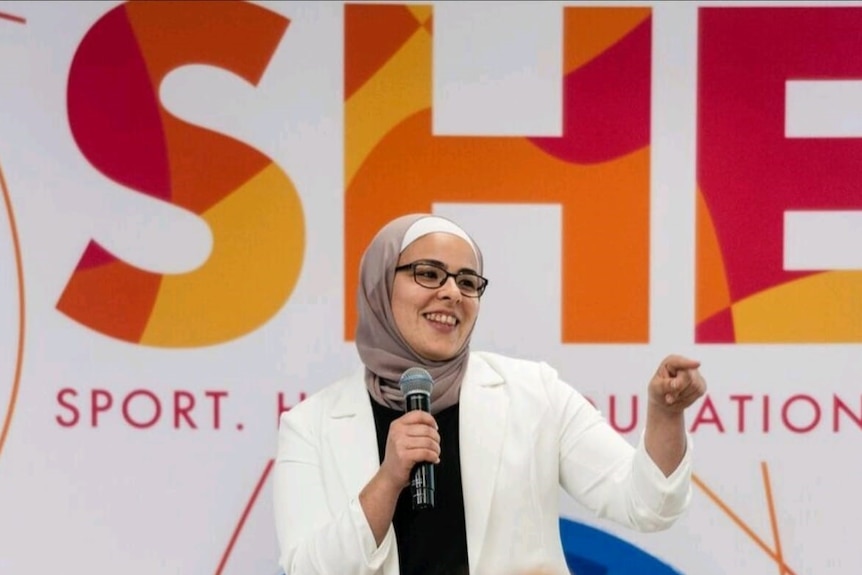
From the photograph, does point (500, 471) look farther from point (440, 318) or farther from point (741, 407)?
point (741, 407)

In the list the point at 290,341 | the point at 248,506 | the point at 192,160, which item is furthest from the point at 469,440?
the point at 192,160

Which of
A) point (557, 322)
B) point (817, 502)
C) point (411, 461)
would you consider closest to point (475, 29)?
point (557, 322)

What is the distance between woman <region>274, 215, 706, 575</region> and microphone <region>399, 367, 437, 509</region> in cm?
13

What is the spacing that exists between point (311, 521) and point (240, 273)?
86cm

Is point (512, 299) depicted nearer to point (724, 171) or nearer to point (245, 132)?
point (724, 171)

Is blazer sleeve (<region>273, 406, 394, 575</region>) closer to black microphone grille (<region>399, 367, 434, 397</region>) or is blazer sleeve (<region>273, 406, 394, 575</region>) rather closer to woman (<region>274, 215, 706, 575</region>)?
woman (<region>274, 215, 706, 575</region>)

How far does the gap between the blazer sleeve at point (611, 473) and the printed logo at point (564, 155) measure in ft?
1.67

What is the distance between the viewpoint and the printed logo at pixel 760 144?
2471 mm

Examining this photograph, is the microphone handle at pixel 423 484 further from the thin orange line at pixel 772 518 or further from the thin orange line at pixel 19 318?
the thin orange line at pixel 19 318

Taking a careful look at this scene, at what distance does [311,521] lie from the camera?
182 cm

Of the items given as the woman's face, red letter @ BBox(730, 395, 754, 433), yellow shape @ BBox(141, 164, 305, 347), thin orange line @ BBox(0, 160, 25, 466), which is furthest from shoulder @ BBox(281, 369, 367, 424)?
red letter @ BBox(730, 395, 754, 433)

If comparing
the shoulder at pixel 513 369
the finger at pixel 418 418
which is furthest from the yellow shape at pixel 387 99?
the finger at pixel 418 418

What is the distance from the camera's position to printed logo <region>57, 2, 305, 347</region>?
2.48m

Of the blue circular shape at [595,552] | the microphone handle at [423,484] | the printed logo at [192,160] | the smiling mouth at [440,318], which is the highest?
the printed logo at [192,160]
